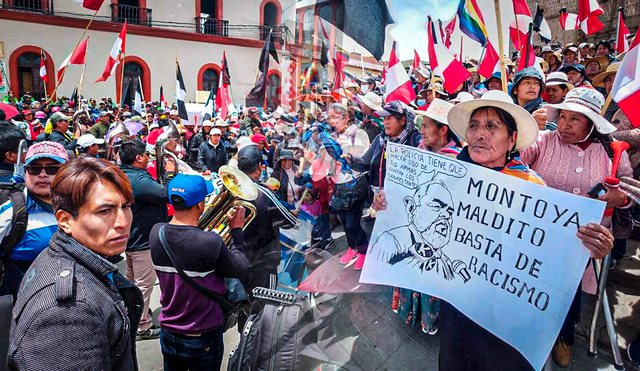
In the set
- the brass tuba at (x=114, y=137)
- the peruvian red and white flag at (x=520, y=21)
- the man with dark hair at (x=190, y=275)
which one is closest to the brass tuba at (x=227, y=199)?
the man with dark hair at (x=190, y=275)

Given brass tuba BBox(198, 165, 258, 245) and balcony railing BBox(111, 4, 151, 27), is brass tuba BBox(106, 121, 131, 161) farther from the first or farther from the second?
balcony railing BBox(111, 4, 151, 27)

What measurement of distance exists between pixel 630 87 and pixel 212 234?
2.72 m

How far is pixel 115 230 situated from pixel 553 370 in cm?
283

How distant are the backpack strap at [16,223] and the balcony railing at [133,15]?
935 inches

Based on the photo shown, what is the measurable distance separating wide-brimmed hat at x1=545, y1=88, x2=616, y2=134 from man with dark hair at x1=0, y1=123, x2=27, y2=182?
3.98 m

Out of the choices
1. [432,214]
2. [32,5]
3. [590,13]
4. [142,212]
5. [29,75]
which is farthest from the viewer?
[29,75]

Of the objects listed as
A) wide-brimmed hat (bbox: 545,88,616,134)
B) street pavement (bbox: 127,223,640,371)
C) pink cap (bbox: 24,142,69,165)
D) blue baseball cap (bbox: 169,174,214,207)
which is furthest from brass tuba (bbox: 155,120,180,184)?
wide-brimmed hat (bbox: 545,88,616,134)

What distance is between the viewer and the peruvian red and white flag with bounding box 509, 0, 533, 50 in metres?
4.52

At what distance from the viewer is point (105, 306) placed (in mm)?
1241

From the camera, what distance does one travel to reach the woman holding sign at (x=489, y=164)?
72.8 inches

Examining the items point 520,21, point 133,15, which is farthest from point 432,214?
point 133,15

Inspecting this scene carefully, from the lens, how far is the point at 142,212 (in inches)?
133

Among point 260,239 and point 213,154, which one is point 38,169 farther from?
point 213,154

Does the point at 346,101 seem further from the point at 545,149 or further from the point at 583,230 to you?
the point at 583,230
